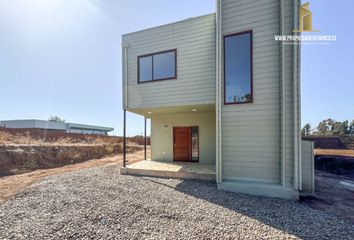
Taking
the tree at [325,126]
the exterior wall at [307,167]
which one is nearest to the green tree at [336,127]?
the tree at [325,126]

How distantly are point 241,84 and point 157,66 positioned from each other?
3.15 metres

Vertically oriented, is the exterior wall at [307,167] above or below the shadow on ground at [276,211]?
above

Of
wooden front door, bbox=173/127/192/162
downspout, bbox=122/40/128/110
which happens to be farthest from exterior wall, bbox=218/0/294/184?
downspout, bbox=122/40/128/110

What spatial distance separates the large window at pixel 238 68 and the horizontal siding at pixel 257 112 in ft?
0.49

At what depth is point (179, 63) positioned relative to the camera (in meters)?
5.85

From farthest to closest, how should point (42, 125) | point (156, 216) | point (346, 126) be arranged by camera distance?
point (42, 125)
point (346, 126)
point (156, 216)

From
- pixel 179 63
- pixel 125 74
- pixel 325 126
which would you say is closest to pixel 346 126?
pixel 325 126

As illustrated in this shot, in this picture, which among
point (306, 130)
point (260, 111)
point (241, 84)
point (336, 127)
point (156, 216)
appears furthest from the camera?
point (306, 130)

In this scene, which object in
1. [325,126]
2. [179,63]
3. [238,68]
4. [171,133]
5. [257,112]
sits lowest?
[171,133]

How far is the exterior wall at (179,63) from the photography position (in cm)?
549

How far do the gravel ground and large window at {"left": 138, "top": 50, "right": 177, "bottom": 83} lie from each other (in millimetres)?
3912

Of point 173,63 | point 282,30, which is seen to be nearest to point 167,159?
point 173,63

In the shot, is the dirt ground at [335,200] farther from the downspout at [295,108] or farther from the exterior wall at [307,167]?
the downspout at [295,108]

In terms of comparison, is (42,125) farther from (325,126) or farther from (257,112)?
(325,126)
